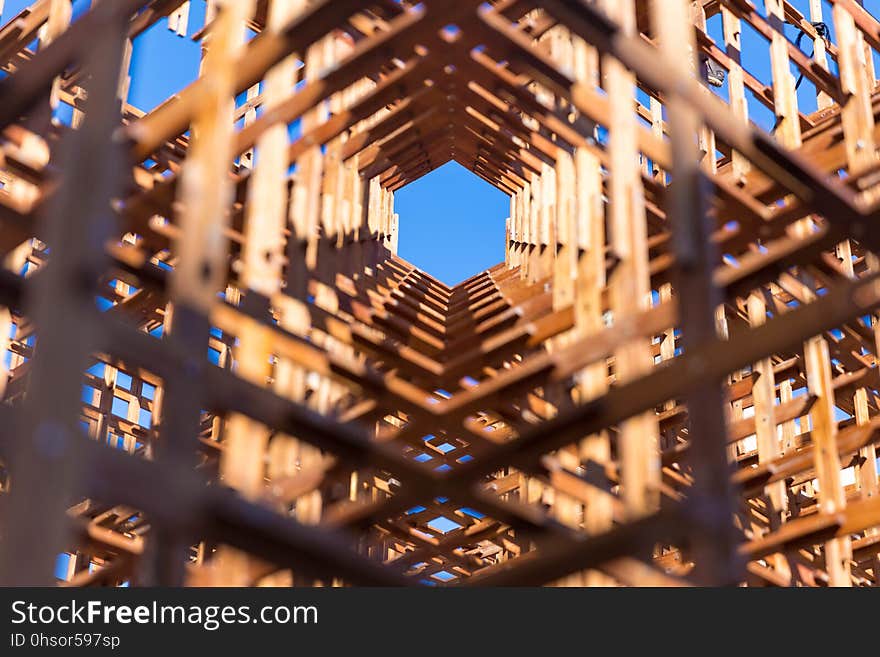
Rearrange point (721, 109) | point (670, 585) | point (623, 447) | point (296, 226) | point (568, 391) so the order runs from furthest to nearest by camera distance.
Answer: point (568, 391)
point (296, 226)
point (623, 447)
point (721, 109)
point (670, 585)

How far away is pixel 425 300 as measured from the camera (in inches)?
430

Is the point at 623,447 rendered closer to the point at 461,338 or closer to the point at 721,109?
the point at 721,109

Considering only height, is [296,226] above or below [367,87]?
below

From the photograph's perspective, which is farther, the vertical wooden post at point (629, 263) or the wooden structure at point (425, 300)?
the vertical wooden post at point (629, 263)

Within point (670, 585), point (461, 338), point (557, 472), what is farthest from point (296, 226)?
point (670, 585)

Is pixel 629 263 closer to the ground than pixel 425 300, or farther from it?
closer to the ground

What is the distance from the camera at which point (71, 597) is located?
16.6 feet

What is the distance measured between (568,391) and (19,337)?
5466mm

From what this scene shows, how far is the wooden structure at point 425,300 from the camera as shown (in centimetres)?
515

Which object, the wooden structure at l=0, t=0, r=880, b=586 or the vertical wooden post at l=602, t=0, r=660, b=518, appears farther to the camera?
the vertical wooden post at l=602, t=0, r=660, b=518

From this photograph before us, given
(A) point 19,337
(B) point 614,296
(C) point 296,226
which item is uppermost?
(A) point 19,337

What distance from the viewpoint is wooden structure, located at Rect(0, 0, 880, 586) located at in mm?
5152

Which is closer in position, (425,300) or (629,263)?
(629,263)

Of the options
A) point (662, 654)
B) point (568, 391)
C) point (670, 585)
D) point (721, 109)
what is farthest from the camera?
point (568, 391)
